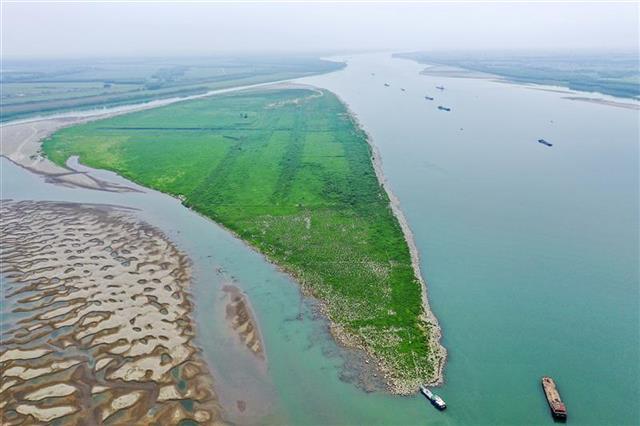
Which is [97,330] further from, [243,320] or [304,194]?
[304,194]

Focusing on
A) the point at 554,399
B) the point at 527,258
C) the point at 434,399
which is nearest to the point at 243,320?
the point at 434,399

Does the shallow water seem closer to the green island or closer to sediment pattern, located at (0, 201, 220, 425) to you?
the green island

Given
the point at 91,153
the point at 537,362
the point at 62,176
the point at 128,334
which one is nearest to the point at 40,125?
the point at 91,153

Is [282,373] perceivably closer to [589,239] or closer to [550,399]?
[550,399]

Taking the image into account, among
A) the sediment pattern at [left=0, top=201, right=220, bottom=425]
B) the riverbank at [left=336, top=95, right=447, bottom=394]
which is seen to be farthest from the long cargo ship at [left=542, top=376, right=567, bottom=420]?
the sediment pattern at [left=0, top=201, right=220, bottom=425]

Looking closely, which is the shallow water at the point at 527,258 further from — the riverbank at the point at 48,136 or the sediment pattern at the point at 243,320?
the riverbank at the point at 48,136
